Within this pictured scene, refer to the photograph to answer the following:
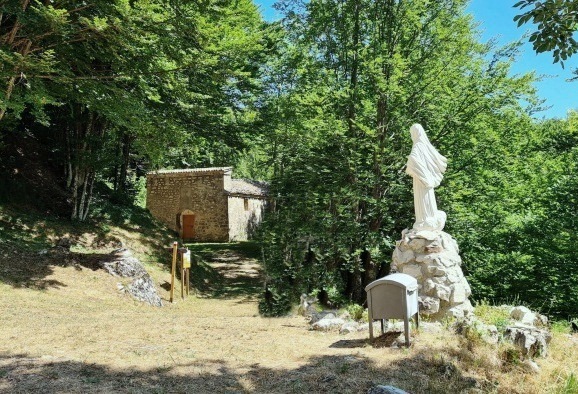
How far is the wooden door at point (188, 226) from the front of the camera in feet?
90.2

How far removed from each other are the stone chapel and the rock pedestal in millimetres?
19343

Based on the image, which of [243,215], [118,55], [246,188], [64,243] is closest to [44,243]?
[64,243]

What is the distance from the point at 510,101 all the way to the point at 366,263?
6.48 meters

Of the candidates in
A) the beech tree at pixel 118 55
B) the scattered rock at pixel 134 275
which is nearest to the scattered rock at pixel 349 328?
the scattered rock at pixel 134 275

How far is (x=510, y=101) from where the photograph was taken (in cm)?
1309

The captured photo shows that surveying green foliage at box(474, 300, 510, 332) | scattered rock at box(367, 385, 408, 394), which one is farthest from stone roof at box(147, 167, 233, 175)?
scattered rock at box(367, 385, 408, 394)

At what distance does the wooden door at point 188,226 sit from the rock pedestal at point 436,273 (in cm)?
2072

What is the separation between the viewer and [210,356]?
561cm

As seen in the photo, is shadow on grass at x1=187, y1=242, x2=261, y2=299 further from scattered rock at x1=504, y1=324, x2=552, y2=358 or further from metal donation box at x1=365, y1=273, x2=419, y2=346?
scattered rock at x1=504, y1=324, x2=552, y2=358

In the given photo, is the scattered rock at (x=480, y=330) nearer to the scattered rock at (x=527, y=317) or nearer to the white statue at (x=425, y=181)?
the scattered rock at (x=527, y=317)

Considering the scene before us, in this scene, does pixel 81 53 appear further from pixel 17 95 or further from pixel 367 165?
pixel 367 165

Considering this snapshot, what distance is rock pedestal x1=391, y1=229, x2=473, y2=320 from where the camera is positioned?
25.8 ft

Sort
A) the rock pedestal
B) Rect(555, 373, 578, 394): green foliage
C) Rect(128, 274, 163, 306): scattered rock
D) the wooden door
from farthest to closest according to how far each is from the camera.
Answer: the wooden door, Rect(128, 274, 163, 306): scattered rock, the rock pedestal, Rect(555, 373, 578, 394): green foliage

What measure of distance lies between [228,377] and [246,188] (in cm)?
2460
